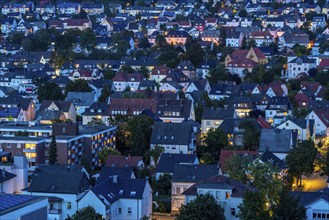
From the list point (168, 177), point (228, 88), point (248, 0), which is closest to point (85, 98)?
point (228, 88)

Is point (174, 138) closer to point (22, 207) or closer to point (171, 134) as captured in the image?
point (171, 134)

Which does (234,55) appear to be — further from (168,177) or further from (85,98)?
(168,177)

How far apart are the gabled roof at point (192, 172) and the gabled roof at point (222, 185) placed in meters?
1.96

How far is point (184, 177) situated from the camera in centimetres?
2958

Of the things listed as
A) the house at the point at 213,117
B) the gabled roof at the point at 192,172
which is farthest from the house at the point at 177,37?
the gabled roof at the point at 192,172

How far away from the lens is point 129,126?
40.0 m

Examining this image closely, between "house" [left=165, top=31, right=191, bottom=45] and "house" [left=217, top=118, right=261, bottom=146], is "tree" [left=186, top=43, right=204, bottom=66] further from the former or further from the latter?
"house" [left=217, top=118, right=261, bottom=146]

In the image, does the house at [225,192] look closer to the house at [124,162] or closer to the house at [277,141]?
the house at [124,162]

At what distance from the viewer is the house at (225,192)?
85.2 feet

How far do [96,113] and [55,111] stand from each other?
7.81ft

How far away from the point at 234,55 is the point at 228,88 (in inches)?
Result: 500

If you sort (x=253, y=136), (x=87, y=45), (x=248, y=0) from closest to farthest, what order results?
(x=253, y=136)
(x=87, y=45)
(x=248, y=0)

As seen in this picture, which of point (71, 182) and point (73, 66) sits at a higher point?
point (73, 66)

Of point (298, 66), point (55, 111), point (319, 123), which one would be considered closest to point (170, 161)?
point (319, 123)
